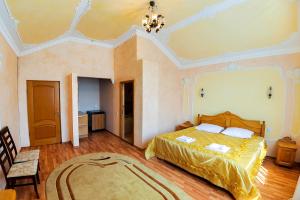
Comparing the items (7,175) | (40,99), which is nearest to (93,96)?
(40,99)

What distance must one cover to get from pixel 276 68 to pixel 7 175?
5405 millimetres

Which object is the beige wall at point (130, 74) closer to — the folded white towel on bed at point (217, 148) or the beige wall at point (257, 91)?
the folded white towel on bed at point (217, 148)

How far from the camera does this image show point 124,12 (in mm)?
3191

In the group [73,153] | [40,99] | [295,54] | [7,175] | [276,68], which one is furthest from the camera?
[40,99]

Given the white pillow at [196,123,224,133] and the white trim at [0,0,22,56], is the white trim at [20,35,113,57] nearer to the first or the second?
the white trim at [0,0,22,56]

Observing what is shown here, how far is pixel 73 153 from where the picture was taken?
12.5ft

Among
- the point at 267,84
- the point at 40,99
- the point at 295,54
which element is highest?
the point at 295,54

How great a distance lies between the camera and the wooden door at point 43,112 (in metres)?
4.16

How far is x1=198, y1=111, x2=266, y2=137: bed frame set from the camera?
3697mm

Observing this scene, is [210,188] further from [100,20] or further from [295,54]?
[100,20]

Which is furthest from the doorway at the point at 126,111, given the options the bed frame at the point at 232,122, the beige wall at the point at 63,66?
the bed frame at the point at 232,122

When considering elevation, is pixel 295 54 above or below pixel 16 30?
below

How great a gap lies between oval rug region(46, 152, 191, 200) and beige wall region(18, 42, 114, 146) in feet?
6.21

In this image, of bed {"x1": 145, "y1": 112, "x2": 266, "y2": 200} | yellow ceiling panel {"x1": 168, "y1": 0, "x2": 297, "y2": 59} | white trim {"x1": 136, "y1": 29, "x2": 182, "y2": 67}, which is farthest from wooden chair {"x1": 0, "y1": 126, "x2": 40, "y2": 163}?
yellow ceiling panel {"x1": 168, "y1": 0, "x2": 297, "y2": 59}
